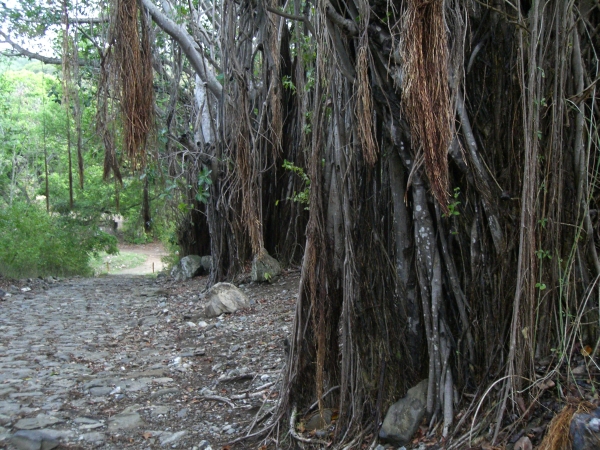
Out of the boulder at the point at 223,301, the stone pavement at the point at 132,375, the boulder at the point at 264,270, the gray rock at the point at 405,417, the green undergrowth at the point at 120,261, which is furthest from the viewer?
the green undergrowth at the point at 120,261

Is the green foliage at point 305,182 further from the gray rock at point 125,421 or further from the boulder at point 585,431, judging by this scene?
the boulder at point 585,431

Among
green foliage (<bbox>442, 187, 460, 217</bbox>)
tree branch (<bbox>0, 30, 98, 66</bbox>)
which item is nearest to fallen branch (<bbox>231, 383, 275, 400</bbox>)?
green foliage (<bbox>442, 187, 460, 217</bbox>)

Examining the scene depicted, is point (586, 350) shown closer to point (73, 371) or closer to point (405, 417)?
point (405, 417)

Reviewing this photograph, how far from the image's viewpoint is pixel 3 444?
3.82 metres

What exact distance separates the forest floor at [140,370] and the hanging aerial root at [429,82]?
228 centimetres

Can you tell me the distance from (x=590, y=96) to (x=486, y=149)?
537 millimetres

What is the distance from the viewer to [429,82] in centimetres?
242

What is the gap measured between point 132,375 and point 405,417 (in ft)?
10.4

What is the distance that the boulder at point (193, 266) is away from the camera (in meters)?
11.7

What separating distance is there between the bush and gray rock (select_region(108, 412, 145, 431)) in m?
8.23

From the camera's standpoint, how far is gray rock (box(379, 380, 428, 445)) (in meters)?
3.08

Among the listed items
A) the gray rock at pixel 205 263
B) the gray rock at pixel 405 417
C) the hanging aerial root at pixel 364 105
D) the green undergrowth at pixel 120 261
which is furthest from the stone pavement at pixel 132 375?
the green undergrowth at pixel 120 261

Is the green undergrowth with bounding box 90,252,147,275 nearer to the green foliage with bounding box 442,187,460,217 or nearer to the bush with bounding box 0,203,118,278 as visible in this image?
the bush with bounding box 0,203,118,278

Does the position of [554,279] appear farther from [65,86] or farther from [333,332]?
[65,86]
